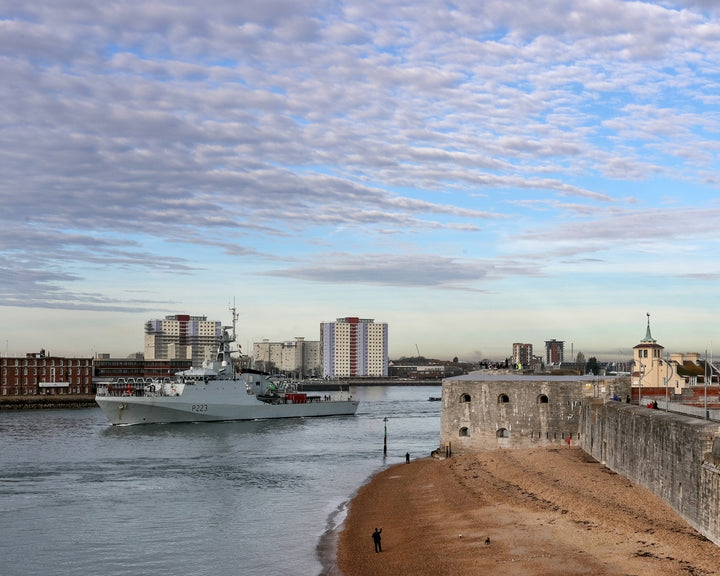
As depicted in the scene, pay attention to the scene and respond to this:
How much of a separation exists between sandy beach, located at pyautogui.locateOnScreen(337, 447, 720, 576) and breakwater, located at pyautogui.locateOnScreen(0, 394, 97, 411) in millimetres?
89823

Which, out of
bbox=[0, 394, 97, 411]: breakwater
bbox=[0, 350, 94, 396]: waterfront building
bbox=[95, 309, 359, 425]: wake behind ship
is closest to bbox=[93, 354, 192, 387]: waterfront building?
bbox=[0, 350, 94, 396]: waterfront building

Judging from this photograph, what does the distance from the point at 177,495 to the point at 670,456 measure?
2591cm

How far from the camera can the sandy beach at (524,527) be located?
23.5 metres

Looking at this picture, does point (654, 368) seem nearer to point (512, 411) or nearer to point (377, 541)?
point (512, 411)

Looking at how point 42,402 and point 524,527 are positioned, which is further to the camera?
point 42,402

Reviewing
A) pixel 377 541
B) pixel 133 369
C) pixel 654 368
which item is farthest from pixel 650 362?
pixel 133 369

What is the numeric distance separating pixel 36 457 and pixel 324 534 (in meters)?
32.0

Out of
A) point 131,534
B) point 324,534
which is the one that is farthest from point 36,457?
point 324,534

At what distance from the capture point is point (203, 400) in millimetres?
85500

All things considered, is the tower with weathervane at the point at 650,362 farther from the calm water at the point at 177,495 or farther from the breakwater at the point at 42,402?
the breakwater at the point at 42,402

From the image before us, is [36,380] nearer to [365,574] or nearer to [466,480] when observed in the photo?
[466,480]

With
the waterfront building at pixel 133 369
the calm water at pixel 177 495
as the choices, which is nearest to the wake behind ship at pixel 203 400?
the calm water at pixel 177 495

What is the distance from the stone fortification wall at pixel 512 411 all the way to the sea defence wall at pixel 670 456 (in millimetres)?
6617

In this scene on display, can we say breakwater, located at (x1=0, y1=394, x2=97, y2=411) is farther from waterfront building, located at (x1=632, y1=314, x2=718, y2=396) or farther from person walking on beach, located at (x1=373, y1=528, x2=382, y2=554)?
person walking on beach, located at (x1=373, y1=528, x2=382, y2=554)
